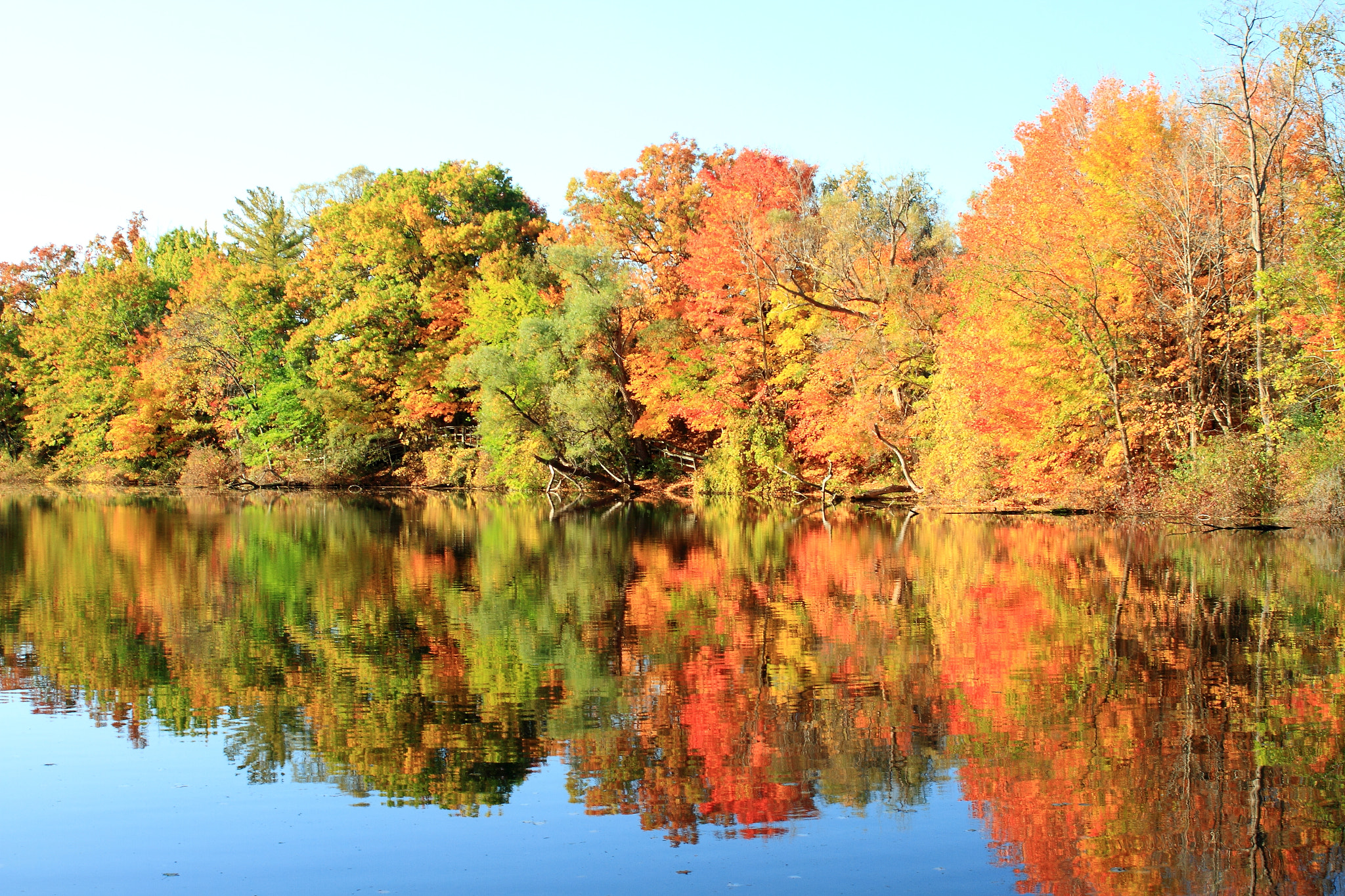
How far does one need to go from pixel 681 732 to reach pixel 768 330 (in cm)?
3160

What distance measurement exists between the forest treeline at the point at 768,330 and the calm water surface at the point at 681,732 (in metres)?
10.5

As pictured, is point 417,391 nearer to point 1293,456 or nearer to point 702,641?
point 1293,456

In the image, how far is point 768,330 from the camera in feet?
128

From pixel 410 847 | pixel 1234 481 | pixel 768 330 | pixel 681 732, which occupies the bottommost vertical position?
pixel 410 847

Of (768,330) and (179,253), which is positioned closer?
(768,330)

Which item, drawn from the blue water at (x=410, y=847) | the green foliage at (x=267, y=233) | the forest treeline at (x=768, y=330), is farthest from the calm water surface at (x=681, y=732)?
the green foliage at (x=267, y=233)

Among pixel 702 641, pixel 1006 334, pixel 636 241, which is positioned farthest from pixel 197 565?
pixel 636 241

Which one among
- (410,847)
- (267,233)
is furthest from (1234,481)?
(267,233)

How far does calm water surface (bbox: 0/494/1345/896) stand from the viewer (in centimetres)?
588

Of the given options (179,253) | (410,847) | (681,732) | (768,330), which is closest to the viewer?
(410,847)

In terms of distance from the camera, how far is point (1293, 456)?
23.2m

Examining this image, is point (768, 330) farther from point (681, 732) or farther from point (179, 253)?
point (179, 253)

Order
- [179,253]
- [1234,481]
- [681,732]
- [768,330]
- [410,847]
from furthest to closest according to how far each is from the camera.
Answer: [179,253]
[768,330]
[1234,481]
[681,732]
[410,847]

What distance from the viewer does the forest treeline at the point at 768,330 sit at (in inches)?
1029
